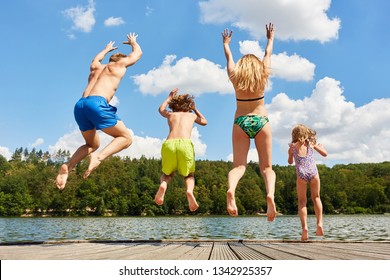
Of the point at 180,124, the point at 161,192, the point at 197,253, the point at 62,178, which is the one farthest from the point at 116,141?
the point at 197,253

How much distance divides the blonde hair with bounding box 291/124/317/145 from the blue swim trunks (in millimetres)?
3523

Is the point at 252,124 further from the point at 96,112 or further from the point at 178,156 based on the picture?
the point at 96,112

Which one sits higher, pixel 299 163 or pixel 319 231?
pixel 299 163

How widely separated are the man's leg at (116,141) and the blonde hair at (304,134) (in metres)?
3.37

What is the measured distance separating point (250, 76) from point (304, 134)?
248cm

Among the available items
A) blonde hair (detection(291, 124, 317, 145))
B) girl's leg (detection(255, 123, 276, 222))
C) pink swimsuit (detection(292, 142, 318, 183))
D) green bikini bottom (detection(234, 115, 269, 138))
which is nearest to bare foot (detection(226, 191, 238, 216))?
girl's leg (detection(255, 123, 276, 222))

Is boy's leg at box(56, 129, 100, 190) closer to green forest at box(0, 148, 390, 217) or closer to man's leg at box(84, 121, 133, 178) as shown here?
man's leg at box(84, 121, 133, 178)

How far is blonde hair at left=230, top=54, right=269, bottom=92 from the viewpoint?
5477 millimetres

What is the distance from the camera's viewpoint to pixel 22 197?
81125 mm
